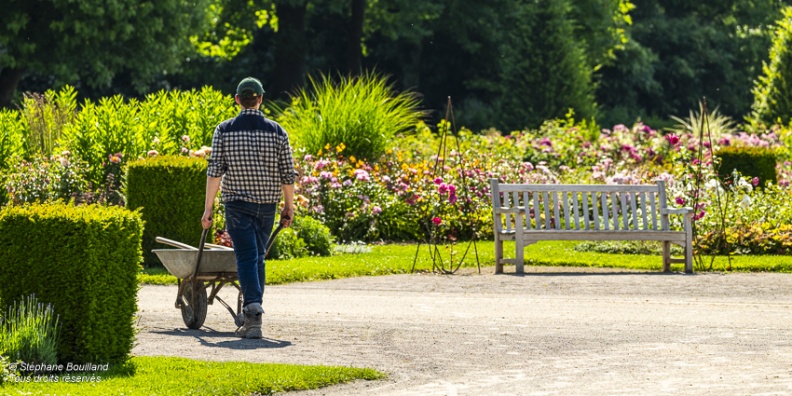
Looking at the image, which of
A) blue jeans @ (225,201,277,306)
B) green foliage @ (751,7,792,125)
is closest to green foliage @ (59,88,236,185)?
blue jeans @ (225,201,277,306)

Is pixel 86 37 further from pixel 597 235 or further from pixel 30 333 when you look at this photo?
pixel 30 333

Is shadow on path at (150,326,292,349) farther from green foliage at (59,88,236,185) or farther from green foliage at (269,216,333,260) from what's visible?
green foliage at (59,88,236,185)

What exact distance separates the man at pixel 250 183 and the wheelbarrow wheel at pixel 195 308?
1.80 ft

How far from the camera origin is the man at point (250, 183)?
8594mm

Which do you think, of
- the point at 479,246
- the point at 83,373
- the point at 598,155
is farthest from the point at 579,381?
the point at 598,155

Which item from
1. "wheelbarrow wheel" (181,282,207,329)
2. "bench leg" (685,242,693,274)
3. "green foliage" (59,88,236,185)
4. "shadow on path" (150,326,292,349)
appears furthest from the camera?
"green foliage" (59,88,236,185)

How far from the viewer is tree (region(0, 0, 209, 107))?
29953 millimetres

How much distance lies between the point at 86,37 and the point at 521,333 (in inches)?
912

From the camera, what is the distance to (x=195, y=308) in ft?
29.8

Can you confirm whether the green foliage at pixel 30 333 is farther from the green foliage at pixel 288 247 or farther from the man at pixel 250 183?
the green foliage at pixel 288 247

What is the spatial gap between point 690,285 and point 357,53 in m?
28.3

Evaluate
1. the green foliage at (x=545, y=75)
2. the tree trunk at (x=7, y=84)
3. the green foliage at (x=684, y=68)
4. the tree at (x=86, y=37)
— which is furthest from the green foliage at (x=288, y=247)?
the green foliage at (x=684, y=68)

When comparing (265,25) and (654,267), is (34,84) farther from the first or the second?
A: (654,267)

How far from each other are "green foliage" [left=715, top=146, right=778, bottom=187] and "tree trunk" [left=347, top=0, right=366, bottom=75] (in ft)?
66.9
